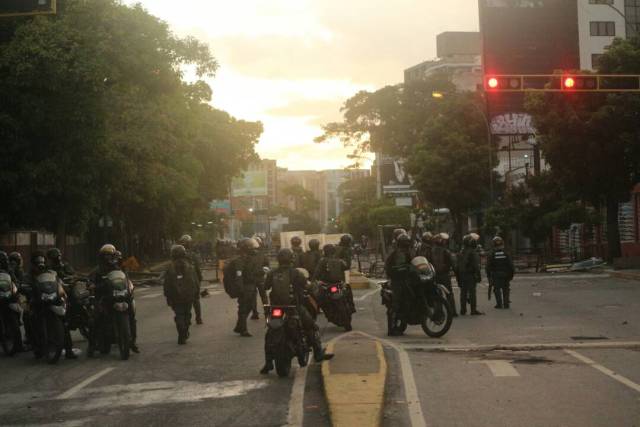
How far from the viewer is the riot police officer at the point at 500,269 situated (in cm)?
2316

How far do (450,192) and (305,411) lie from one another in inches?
2126

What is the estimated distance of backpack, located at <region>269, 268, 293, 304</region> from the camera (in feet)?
40.5

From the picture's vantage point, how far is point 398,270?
16797 millimetres

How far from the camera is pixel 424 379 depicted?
38.1ft

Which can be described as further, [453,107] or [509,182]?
[509,182]

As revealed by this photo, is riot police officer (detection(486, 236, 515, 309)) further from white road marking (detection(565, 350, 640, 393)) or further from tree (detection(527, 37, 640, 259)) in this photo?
tree (detection(527, 37, 640, 259))

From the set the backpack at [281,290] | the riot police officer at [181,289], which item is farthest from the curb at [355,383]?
the riot police officer at [181,289]

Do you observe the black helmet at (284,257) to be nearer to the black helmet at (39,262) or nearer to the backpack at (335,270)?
the black helmet at (39,262)

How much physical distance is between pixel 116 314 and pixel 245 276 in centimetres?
392

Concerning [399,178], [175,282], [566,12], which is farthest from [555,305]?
[399,178]

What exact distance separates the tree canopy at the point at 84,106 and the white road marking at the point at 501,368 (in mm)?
23577

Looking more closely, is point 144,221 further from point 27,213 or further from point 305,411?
point 305,411

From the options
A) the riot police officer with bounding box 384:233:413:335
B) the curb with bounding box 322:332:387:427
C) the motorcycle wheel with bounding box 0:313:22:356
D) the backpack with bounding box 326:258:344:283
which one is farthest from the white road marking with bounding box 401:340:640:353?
the motorcycle wheel with bounding box 0:313:22:356

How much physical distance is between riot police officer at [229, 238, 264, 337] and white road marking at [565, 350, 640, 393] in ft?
19.4
